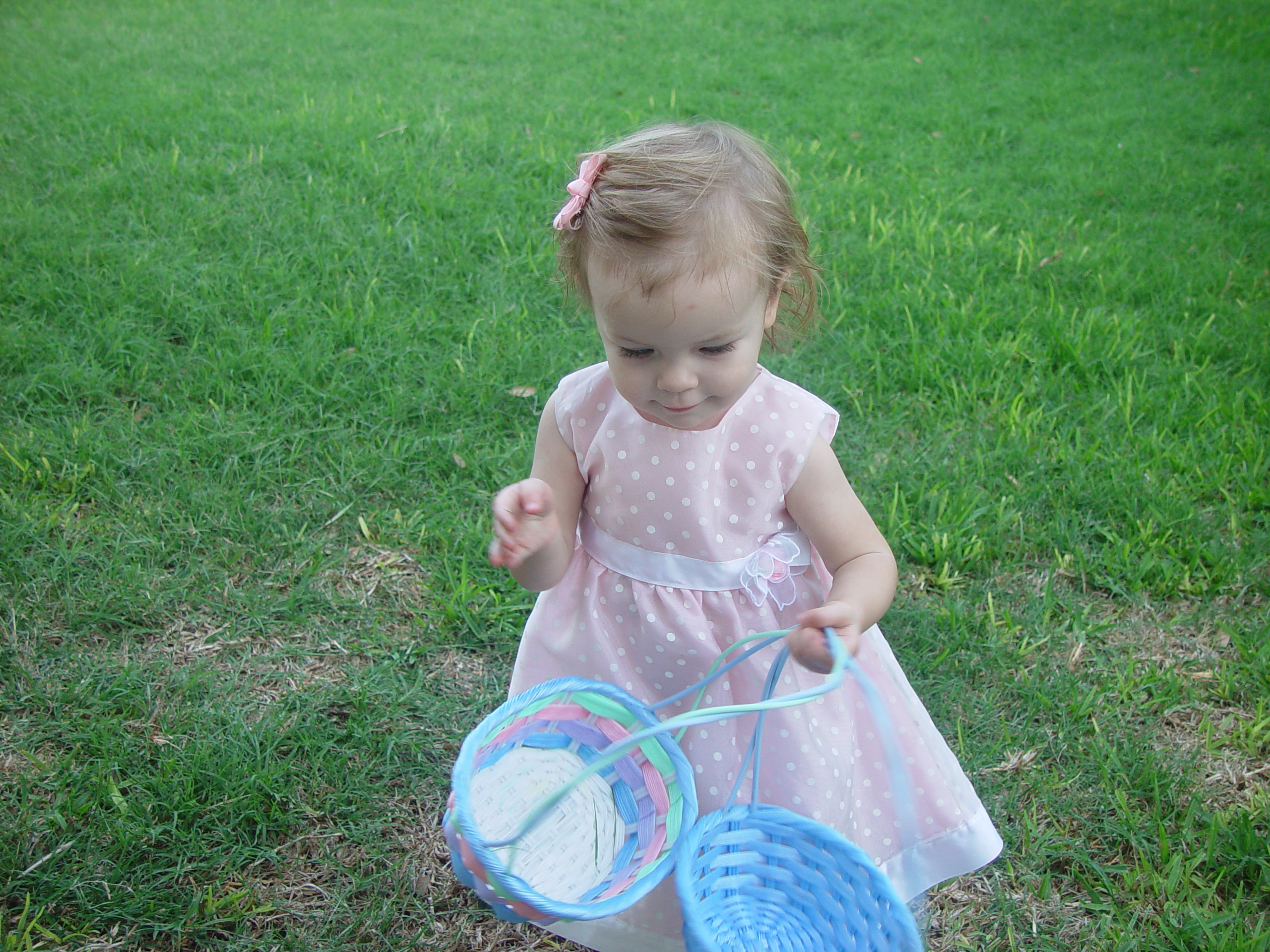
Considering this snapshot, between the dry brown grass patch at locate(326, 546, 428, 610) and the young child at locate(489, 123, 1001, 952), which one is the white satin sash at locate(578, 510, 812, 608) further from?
the dry brown grass patch at locate(326, 546, 428, 610)

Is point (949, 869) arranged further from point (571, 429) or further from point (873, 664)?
point (571, 429)

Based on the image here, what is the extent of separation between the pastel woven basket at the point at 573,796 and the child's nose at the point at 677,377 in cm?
46

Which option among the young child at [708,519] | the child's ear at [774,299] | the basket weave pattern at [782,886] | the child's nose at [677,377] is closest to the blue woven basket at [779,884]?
the basket weave pattern at [782,886]

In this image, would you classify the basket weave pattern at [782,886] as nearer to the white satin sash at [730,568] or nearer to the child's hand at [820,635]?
the child's hand at [820,635]

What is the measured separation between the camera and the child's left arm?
4.67 feet

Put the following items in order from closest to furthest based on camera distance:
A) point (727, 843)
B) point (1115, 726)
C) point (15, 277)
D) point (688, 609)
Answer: point (727, 843), point (688, 609), point (1115, 726), point (15, 277)

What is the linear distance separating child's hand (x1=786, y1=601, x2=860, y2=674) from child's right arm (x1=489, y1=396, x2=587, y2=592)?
0.40 metres

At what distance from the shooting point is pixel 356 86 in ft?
16.5

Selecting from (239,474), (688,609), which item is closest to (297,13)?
(239,474)

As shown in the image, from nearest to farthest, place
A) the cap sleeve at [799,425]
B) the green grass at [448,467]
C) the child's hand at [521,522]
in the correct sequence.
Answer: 1. the child's hand at [521,522]
2. the cap sleeve at [799,425]
3. the green grass at [448,467]

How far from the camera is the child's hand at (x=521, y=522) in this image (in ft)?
4.51

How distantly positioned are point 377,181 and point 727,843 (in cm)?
333

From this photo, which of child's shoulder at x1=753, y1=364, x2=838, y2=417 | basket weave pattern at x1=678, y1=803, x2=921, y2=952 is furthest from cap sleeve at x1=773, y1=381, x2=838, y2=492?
basket weave pattern at x1=678, y1=803, x2=921, y2=952

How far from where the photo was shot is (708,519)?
149 cm
